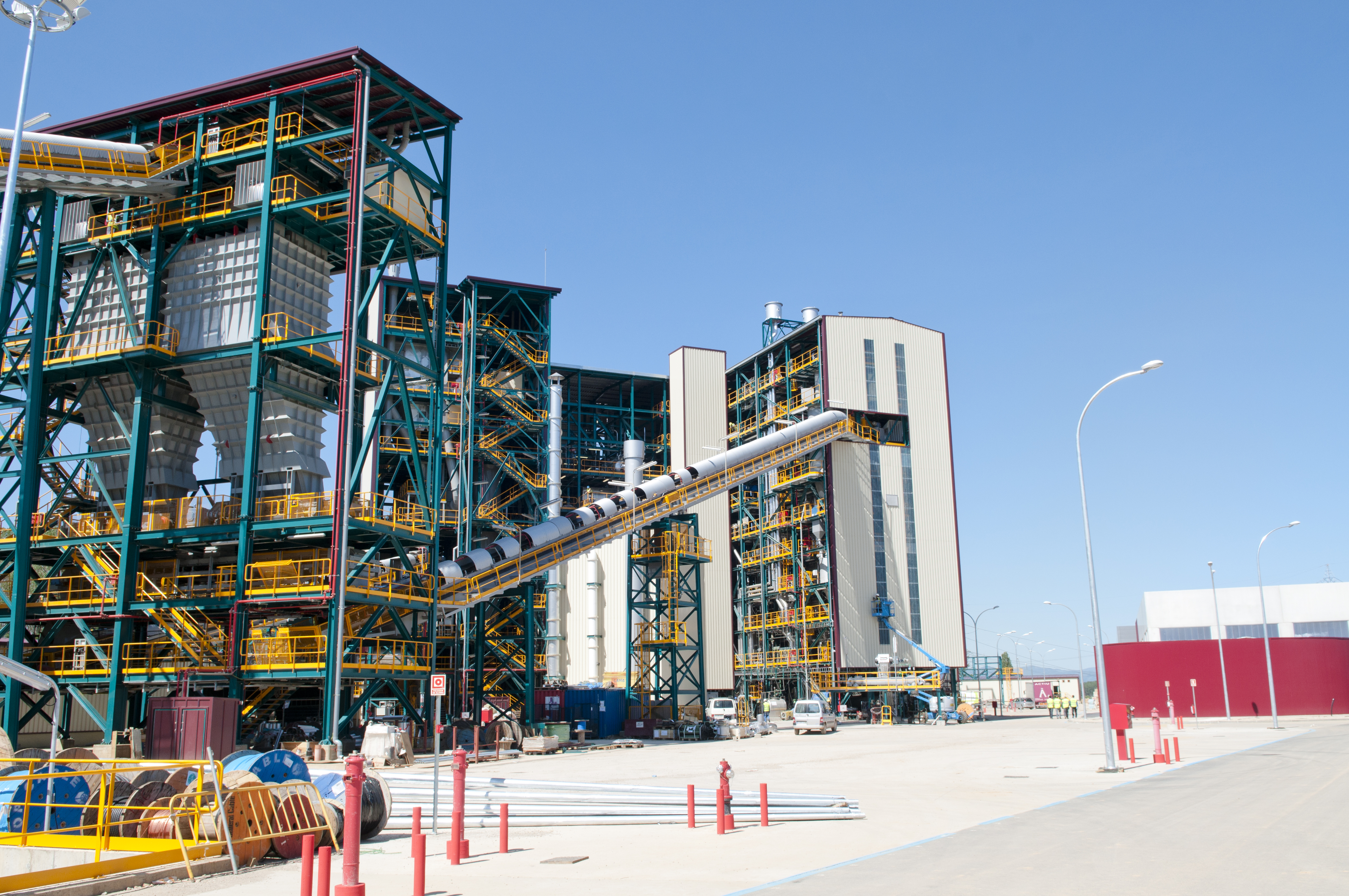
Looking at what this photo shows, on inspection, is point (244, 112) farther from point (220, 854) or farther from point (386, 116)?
point (220, 854)

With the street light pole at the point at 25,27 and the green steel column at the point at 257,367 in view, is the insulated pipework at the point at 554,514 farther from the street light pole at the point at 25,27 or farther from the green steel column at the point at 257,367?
the street light pole at the point at 25,27

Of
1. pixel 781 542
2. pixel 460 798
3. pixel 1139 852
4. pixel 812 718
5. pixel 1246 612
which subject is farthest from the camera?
pixel 1246 612

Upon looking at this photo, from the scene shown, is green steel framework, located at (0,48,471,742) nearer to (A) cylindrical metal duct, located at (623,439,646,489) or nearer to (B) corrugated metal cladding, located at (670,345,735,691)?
(A) cylindrical metal duct, located at (623,439,646,489)

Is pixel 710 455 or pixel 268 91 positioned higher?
pixel 268 91

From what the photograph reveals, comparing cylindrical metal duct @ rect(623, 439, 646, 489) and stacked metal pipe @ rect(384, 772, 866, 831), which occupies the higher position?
cylindrical metal duct @ rect(623, 439, 646, 489)

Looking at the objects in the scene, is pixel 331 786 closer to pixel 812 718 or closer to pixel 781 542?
pixel 812 718

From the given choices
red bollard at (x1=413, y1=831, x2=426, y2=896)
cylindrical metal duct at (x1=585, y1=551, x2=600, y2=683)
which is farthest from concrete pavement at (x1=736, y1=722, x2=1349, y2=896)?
cylindrical metal duct at (x1=585, y1=551, x2=600, y2=683)

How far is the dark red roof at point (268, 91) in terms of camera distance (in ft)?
116

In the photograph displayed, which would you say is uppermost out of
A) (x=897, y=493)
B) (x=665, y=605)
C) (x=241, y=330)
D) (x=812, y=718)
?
(x=241, y=330)

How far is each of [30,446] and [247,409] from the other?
276 inches

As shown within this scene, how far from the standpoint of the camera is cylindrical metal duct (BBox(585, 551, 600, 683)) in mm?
66438

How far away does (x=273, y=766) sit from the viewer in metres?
15.8

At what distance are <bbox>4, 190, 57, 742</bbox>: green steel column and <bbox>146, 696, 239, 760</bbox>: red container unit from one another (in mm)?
7458

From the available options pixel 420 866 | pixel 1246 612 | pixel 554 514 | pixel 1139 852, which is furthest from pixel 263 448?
pixel 1246 612
